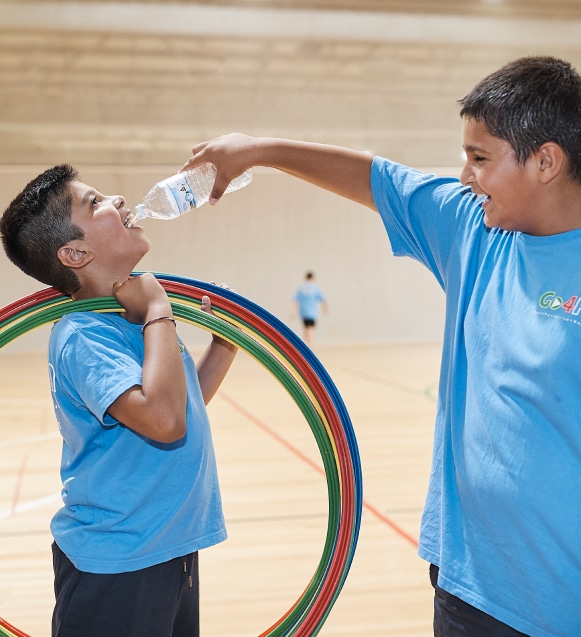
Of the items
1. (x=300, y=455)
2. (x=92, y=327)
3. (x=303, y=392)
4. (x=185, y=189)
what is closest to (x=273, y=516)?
(x=300, y=455)

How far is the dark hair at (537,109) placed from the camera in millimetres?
1295

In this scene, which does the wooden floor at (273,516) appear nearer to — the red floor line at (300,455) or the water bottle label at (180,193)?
the red floor line at (300,455)

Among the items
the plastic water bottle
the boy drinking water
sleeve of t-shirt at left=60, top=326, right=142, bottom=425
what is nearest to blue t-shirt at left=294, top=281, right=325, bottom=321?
the plastic water bottle

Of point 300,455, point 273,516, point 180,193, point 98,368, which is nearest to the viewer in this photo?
point 98,368

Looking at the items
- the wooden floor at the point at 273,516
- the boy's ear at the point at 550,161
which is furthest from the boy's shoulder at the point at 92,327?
the wooden floor at the point at 273,516

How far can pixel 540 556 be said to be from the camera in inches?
49.9

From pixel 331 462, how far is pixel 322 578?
0.26 m

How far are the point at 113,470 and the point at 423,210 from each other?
772 mm

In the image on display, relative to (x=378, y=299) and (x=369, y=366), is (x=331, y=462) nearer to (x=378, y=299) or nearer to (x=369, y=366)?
(x=369, y=366)

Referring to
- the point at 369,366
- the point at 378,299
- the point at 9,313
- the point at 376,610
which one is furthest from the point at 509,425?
the point at 378,299

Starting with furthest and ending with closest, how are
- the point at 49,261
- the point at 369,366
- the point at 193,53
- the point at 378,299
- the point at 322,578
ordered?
the point at 378,299, the point at 369,366, the point at 193,53, the point at 322,578, the point at 49,261

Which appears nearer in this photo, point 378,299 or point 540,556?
point 540,556

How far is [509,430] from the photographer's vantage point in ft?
4.24

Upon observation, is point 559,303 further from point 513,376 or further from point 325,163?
point 325,163
